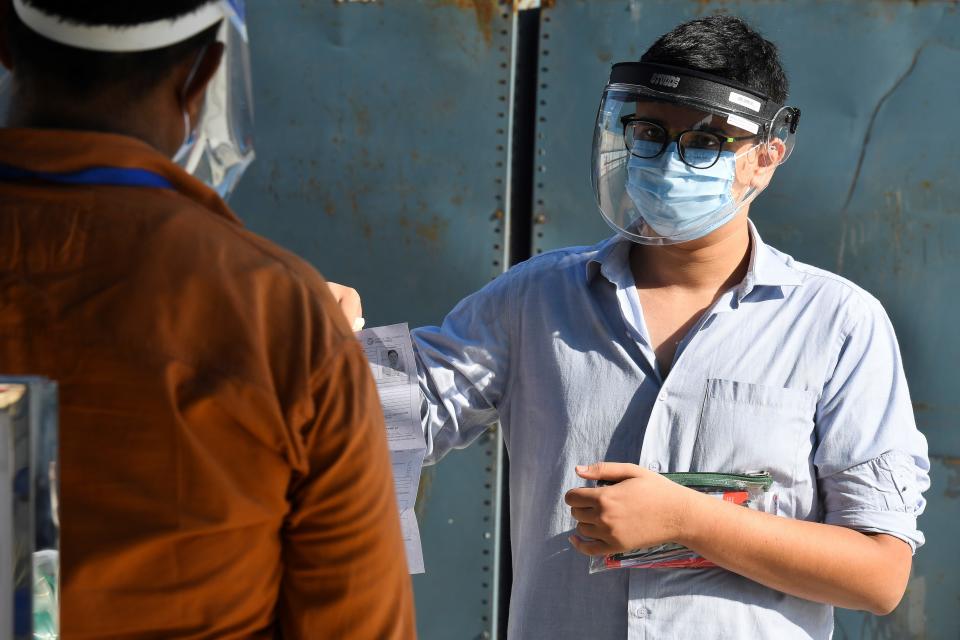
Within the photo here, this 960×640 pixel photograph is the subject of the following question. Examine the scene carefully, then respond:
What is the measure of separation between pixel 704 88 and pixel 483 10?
4.24 feet

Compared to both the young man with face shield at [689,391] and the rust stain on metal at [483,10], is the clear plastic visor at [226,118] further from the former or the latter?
the rust stain on metal at [483,10]

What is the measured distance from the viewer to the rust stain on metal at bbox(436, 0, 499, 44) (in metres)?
3.10

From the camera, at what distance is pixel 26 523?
0.80 m

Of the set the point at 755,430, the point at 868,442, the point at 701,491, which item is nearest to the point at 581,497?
the point at 701,491

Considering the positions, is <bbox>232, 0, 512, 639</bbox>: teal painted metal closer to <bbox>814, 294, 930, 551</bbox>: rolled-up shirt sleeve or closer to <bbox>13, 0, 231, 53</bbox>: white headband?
<bbox>814, 294, 930, 551</bbox>: rolled-up shirt sleeve

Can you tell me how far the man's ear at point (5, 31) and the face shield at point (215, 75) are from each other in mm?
14

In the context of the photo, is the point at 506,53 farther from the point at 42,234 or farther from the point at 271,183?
the point at 42,234

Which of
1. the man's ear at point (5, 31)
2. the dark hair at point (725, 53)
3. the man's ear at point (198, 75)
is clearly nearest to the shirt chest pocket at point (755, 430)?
the dark hair at point (725, 53)

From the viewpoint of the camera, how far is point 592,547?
1.76 meters

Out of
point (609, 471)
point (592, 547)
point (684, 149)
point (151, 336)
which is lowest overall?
point (592, 547)

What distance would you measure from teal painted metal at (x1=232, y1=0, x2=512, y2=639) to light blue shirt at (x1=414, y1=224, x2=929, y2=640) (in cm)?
104

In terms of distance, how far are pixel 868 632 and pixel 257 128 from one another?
88.5 inches

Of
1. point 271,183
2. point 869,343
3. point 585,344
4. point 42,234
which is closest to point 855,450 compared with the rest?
point 869,343

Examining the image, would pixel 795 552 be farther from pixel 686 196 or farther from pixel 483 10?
pixel 483 10
